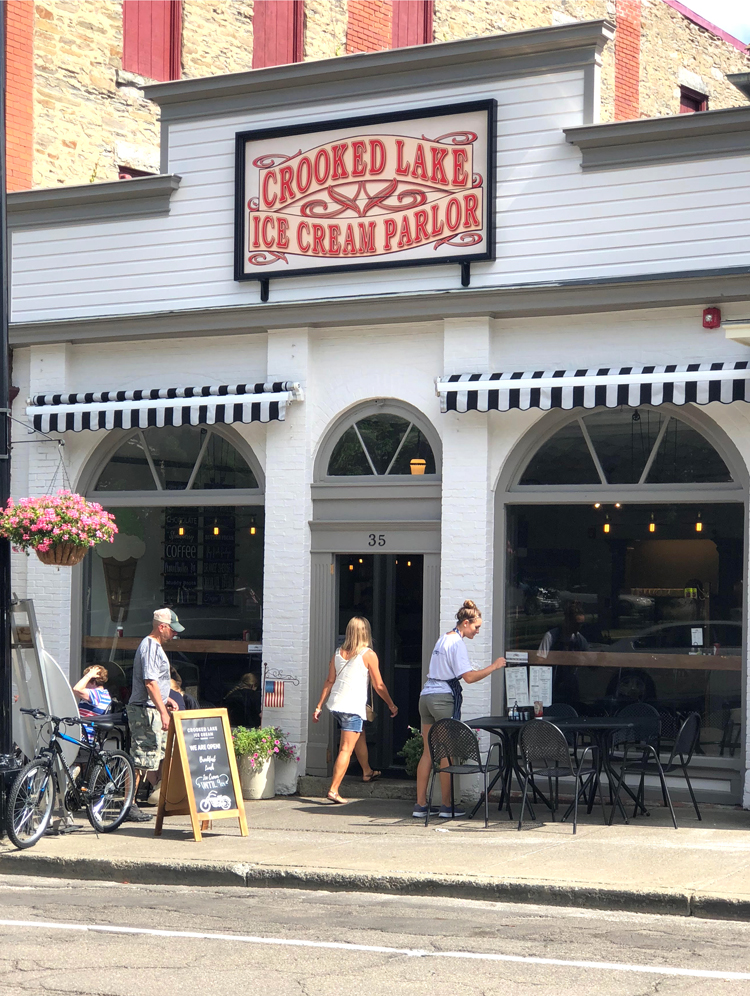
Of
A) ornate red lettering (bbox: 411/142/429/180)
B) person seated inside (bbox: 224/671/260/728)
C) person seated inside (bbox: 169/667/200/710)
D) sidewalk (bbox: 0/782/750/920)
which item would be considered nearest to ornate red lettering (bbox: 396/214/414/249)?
ornate red lettering (bbox: 411/142/429/180)

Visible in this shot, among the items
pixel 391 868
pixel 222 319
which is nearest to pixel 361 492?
pixel 222 319

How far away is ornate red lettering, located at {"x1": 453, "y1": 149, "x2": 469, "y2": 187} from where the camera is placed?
12258 millimetres

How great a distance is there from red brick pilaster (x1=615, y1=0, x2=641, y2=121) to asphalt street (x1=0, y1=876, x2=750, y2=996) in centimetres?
1498

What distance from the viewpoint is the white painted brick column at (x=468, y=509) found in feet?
39.3

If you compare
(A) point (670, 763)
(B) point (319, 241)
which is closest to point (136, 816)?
(A) point (670, 763)

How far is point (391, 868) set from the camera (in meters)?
8.82

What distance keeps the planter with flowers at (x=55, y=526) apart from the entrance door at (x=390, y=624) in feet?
9.21

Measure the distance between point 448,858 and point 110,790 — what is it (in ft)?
10.4

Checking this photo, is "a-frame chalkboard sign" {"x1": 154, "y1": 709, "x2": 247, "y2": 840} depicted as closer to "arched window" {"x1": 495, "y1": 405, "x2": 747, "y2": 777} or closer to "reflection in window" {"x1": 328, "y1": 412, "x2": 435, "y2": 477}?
"arched window" {"x1": 495, "y1": 405, "x2": 747, "y2": 777}

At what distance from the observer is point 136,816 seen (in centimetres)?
1119

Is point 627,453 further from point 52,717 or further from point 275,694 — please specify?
point 52,717

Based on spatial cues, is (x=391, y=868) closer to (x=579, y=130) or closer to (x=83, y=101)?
(x=579, y=130)

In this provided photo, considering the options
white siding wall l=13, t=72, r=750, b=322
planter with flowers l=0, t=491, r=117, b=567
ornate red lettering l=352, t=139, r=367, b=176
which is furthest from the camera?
ornate red lettering l=352, t=139, r=367, b=176

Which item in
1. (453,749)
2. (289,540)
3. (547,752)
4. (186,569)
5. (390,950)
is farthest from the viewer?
(186,569)
